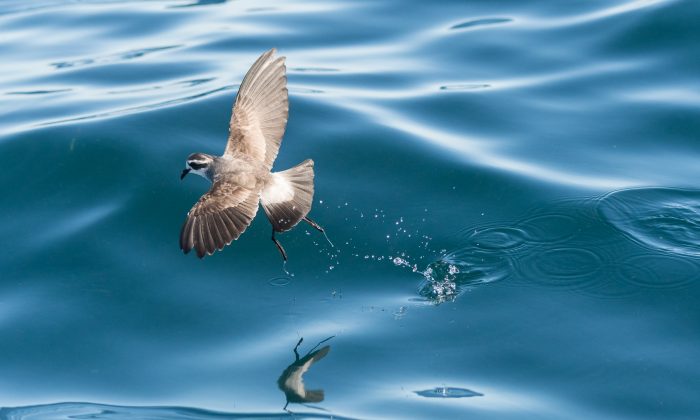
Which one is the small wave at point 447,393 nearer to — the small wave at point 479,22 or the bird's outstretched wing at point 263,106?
the bird's outstretched wing at point 263,106

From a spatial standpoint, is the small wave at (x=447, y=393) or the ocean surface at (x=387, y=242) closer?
the small wave at (x=447, y=393)

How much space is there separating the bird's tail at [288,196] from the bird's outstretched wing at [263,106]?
0.67 m

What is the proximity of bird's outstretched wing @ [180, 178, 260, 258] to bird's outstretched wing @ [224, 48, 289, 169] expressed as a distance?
3.19 feet

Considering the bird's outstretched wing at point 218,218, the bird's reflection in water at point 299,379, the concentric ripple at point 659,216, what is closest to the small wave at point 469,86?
the concentric ripple at point 659,216

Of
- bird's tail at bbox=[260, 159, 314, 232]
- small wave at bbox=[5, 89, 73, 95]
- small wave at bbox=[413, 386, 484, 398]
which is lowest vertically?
small wave at bbox=[413, 386, 484, 398]

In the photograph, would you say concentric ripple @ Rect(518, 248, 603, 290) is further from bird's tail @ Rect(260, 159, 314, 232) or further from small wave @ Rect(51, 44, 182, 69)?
small wave @ Rect(51, 44, 182, 69)

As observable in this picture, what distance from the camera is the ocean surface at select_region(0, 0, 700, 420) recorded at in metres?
5.80

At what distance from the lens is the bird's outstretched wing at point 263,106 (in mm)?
7281

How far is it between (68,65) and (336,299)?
19.2ft

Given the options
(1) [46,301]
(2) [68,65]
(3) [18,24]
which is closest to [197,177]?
(1) [46,301]

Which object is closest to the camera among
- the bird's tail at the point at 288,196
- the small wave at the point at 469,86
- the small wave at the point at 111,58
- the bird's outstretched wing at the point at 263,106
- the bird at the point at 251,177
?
the bird at the point at 251,177

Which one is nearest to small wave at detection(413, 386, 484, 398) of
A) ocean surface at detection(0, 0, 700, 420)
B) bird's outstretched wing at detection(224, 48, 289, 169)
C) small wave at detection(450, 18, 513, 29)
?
ocean surface at detection(0, 0, 700, 420)

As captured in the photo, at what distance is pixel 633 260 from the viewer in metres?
6.68

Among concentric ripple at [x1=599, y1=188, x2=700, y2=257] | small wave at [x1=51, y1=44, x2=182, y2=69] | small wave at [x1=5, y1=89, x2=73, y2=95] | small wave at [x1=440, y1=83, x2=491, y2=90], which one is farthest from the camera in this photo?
small wave at [x1=51, y1=44, x2=182, y2=69]
